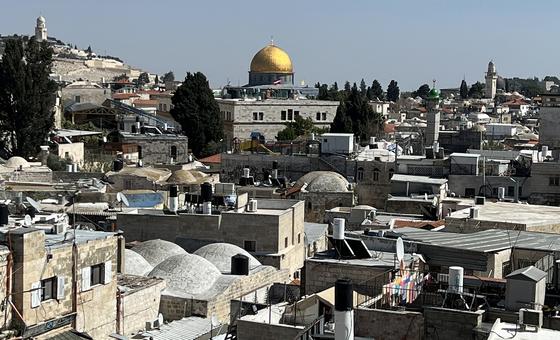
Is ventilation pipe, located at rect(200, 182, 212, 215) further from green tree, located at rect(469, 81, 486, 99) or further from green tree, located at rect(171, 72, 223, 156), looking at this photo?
green tree, located at rect(469, 81, 486, 99)

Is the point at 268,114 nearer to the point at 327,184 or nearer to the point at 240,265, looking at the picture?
the point at 327,184

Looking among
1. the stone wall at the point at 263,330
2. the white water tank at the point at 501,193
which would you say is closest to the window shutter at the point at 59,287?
the stone wall at the point at 263,330

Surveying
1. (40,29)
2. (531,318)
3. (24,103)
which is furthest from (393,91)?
(531,318)

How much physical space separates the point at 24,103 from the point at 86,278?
32.9 metres

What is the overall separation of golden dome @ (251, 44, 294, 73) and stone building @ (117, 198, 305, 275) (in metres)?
54.2

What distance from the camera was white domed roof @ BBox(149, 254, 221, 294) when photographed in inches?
738

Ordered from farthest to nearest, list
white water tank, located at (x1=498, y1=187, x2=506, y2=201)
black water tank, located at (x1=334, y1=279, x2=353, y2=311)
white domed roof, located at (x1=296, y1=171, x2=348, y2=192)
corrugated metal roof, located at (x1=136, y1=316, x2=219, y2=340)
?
white domed roof, located at (x1=296, y1=171, x2=348, y2=192) < white water tank, located at (x1=498, y1=187, x2=506, y2=201) < corrugated metal roof, located at (x1=136, y1=316, x2=219, y2=340) < black water tank, located at (x1=334, y1=279, x2=353, y2=311)

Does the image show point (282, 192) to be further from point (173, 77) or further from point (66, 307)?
point (173, 77)

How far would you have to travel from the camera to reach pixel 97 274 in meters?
15.8

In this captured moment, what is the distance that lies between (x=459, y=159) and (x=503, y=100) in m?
Result: 97.6

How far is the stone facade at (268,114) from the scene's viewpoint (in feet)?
222

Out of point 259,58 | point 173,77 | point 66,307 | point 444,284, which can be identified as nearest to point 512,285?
point 444,284

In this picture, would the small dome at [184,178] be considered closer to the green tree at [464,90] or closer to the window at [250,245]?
the window at [250,245]

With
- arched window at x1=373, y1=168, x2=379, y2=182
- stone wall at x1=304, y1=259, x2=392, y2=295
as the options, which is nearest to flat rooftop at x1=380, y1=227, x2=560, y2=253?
stone wall at x1=304, y1=259, x2=392, y2=295
